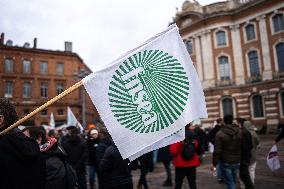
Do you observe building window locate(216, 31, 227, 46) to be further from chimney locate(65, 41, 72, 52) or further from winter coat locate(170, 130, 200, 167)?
winter coat locate(170, 130, 200, 167)

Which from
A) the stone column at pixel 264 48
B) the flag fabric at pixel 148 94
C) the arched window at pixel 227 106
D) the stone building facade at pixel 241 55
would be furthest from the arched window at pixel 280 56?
the flag fabric at pixel 148 94

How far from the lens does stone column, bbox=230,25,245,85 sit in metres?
32.0

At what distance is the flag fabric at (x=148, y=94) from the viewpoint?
3.12m

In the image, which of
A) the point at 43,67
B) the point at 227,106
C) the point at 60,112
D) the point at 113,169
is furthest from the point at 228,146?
the point at 43,67

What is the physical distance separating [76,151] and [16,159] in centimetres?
460

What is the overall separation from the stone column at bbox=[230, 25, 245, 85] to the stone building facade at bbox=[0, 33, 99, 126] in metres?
19.0

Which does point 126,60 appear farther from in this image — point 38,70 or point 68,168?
point 38,70

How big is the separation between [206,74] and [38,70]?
938 inches

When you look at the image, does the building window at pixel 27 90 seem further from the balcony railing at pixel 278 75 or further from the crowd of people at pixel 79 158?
the crowd of people at pixel 79 158

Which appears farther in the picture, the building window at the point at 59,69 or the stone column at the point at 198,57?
the building window at the point at 59,69

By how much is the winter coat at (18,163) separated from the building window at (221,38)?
32496 millimetres

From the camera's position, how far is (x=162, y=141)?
11.1 feet

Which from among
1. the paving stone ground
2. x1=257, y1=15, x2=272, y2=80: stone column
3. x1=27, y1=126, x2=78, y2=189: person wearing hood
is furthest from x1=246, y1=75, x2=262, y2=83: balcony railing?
x1=27, y1=126, x2=78, y2=189: person wearing hood

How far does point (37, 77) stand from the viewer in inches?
1724
